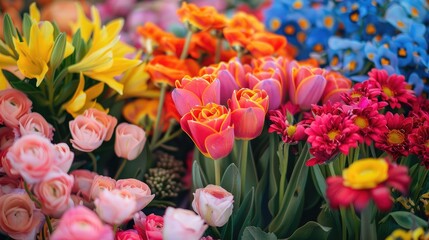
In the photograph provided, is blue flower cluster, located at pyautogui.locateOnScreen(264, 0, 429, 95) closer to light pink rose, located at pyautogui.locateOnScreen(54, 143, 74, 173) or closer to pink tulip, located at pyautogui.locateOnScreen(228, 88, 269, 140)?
pink tulip, located at pyautogui.locateOnScreen(228, 88, 269, 140)

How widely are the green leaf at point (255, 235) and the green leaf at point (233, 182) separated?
0.19ft

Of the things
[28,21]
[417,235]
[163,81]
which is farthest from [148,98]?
[417,235]

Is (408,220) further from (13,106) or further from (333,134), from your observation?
(13,106)

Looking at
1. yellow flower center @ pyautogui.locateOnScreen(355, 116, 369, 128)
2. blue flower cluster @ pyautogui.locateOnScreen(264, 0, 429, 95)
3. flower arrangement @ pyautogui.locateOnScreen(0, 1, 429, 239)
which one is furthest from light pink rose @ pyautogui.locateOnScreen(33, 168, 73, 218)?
blue flower cluster @ pyautogui.locateOnScreen(264, 0, 429, 95)

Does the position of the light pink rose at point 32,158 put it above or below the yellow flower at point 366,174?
below

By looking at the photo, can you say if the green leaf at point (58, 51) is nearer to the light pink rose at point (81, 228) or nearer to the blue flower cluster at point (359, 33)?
the light pink rose at point (81, 228)

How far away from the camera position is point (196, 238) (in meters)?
0.57

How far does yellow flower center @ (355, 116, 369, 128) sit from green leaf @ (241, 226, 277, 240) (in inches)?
6.6

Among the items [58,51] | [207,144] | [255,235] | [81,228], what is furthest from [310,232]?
[58,51]

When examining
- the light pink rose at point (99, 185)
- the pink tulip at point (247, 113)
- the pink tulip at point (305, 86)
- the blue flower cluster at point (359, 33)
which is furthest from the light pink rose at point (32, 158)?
the blue flower cluster at point (359, 33)

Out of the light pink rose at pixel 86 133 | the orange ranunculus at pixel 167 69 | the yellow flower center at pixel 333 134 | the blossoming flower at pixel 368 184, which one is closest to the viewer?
the blossoming flower at pixel 368 184

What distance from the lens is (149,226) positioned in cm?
63

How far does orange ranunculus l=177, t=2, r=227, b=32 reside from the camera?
0.83 meters

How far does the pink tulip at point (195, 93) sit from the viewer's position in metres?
0.66
